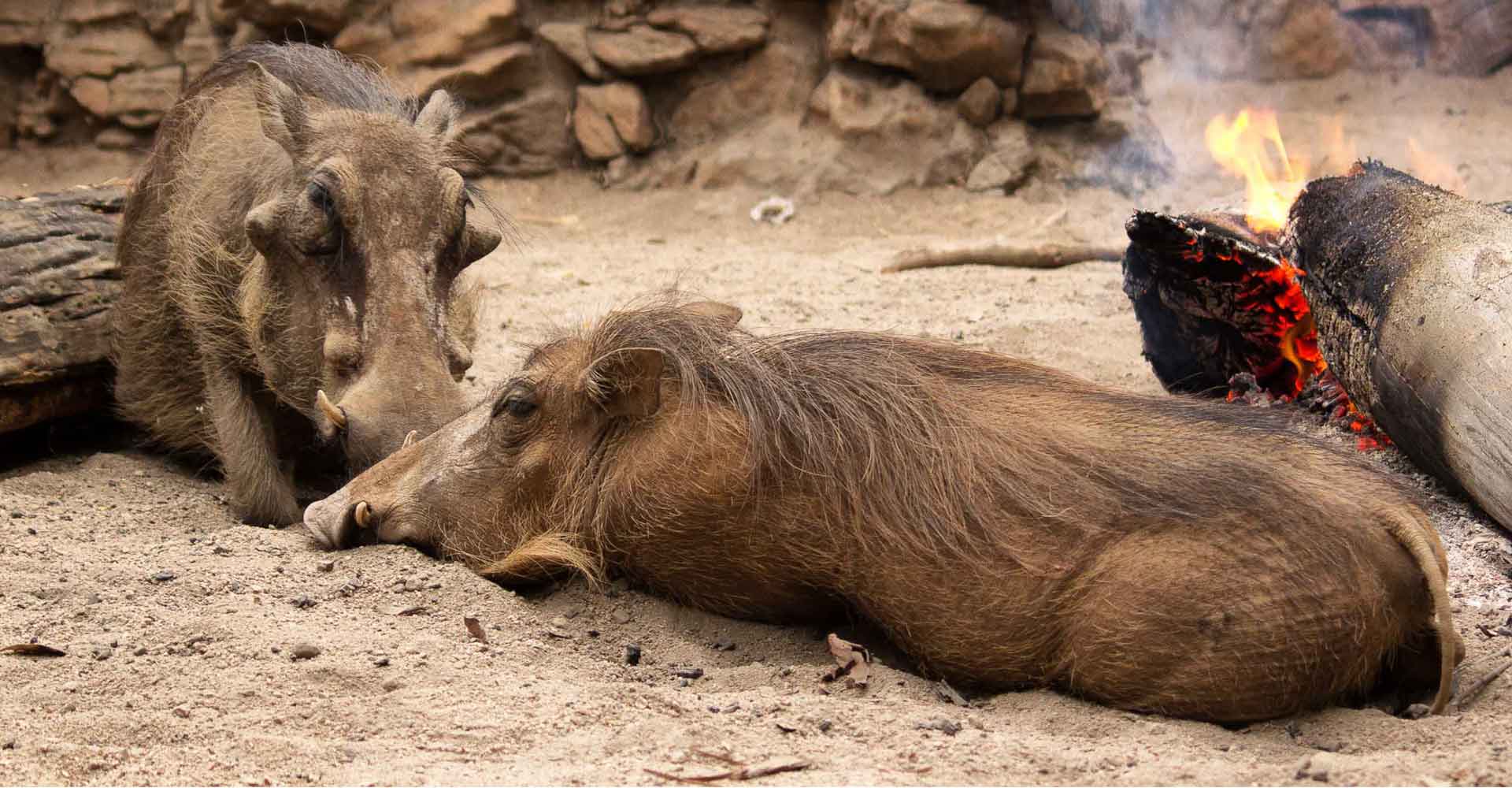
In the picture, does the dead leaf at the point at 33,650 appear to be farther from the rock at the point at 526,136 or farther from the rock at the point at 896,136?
the rock at the point at 526,136

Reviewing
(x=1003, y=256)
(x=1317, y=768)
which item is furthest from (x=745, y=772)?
(x=1003, y=256)

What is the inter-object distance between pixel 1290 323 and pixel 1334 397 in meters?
0.30

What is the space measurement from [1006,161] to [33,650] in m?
6.30

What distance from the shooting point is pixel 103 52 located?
8.37m

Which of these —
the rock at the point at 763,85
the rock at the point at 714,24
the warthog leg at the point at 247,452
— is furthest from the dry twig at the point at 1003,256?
the warthog leg at the point at 247,452

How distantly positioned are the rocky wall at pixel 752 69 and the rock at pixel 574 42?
0.01 metres

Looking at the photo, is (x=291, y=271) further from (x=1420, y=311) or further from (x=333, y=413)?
(x=1420, y=311)

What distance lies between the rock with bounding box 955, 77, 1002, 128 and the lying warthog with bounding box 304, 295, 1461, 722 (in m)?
5.24

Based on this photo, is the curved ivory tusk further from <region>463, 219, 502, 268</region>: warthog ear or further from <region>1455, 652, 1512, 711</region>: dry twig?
<region>1455, 652, 1512, 711</region>: dry twig

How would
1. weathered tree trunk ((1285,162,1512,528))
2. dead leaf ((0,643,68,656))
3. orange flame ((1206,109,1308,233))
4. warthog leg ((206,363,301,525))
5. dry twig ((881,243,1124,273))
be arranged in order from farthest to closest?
orange flame ((1206,109,1308,233))
dry twig ((881,243,1124,273))
warthog leg ((206,363,301,525))
weathered tree trunk ((1285,162,1512,528))
dead leaf ((0,643,68,656))

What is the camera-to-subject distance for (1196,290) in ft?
13.7

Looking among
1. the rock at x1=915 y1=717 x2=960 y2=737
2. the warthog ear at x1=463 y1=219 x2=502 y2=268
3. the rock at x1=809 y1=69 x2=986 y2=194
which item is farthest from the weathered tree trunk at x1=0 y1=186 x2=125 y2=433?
the rock at x1=809 y1=69 x2=986 y2=194

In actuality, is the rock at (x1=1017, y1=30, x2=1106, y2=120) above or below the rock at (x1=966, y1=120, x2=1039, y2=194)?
above

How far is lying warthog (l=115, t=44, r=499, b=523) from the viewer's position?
3521 millimetres
